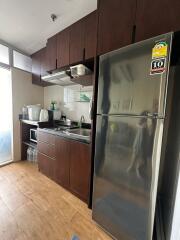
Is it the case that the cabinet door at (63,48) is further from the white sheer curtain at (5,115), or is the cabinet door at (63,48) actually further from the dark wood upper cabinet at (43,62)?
the white sheer curtain at (5,115)

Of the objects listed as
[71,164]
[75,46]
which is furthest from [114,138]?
[75,46]

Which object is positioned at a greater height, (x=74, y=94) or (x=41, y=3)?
(x=41, y=3)

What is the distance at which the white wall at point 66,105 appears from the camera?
7.66ft

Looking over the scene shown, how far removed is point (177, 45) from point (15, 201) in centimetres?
247

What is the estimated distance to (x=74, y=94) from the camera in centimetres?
247

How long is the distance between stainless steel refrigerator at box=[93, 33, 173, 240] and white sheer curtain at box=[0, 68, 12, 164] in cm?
230

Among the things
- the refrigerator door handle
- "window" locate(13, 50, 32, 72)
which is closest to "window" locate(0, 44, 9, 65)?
"window" locate(13, 50, 32, 72)

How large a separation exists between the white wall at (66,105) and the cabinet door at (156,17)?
4.73 feet

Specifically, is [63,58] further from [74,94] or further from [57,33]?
[74,94]

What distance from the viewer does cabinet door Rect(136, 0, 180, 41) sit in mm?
875

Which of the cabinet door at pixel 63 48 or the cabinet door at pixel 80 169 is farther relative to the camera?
the cabinet door at pixel 63 48

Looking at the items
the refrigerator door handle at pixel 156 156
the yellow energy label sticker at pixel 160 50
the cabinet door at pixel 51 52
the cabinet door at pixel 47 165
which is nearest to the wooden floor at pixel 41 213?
the cabinet door at pixel 47 165

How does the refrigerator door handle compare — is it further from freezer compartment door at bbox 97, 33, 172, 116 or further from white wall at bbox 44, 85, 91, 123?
white wall at bbox 44, 85, 91, 123

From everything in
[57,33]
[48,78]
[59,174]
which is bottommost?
[59,174]
